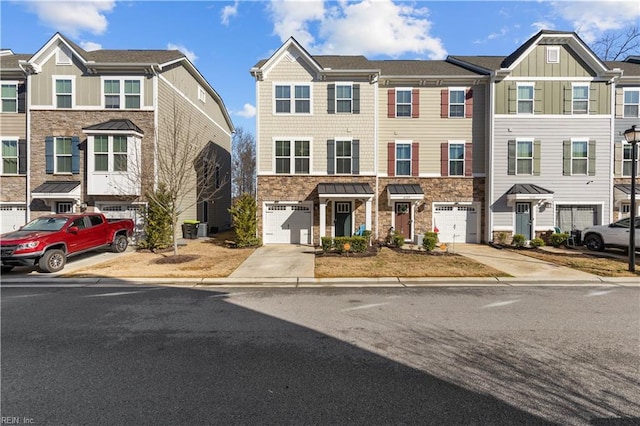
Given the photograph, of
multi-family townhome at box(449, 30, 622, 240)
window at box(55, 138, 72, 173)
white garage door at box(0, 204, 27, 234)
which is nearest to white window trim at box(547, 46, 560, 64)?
multi-family townhome at box(449, 30, 622, 240)

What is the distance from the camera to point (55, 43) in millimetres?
16297

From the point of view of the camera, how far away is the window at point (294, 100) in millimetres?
16562

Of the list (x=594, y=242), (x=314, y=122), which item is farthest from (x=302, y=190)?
(x=594, y=242)

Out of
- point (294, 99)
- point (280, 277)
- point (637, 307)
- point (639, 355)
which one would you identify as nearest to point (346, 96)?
point (294, 99)

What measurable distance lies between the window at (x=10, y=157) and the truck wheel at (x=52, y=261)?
10664 millimetres

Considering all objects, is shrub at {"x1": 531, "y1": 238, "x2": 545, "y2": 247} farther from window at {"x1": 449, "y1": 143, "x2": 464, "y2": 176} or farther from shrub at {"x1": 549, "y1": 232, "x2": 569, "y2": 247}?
window at {"x1": 449, "y1": 143, "x2": 464, "y2": 176}

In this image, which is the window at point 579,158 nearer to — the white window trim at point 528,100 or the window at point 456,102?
the white window trim at point 528,100

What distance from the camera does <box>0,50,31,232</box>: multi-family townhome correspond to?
16.5 metres

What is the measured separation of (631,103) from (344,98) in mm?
15993

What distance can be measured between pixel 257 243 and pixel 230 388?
497 inches

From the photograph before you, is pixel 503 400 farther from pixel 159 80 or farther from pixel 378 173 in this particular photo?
pixel 159 80

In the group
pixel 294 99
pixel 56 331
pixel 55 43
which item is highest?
pixel 55 43

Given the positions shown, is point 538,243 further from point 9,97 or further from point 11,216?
point 9,97

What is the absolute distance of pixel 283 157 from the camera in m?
16.7
